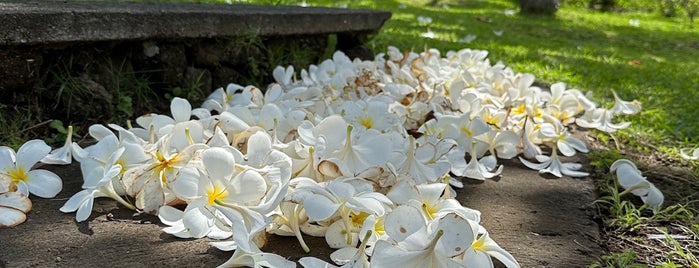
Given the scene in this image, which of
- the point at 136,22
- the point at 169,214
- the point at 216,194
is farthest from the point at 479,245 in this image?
the point at 136,22

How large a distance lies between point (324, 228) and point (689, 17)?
1337 cm

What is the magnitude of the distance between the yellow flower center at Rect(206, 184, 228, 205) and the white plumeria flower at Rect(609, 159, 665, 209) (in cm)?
124

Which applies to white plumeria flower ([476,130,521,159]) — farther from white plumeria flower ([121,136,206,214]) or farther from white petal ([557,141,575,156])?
white plumeria flower ([121,136,206,214])

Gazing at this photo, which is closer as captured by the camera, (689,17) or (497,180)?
(497,180)

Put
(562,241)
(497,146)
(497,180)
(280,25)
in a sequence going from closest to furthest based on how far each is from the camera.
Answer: (562,241), (497,180), (497,146), (280,25)

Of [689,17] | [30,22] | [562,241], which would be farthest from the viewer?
[689,17]

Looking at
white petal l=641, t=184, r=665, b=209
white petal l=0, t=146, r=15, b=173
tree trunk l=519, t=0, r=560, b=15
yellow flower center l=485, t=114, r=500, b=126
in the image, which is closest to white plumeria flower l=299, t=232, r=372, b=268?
white petal l=0, t=146, r=15, b=173

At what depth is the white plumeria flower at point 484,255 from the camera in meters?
1.29

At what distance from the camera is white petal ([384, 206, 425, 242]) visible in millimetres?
1219

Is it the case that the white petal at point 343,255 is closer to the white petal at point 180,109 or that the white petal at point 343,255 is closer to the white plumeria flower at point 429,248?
the white plumeria flower at point 429,248

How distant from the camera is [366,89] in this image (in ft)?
8.78

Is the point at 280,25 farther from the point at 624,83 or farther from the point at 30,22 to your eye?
the point at 624,83

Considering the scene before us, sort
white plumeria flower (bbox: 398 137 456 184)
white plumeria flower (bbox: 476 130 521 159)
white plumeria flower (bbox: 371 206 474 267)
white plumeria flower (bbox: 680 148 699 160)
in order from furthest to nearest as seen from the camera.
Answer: white plumeria flower (bbox: 680 148 699 160)
white plumeria flower (bbox: 476 130 521 159)
white plumeria flower (bbox: 398 137 456 184)
white plumeria flower (bbox: 371 206 474 267)

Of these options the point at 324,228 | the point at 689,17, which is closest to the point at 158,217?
the point at 324,228
